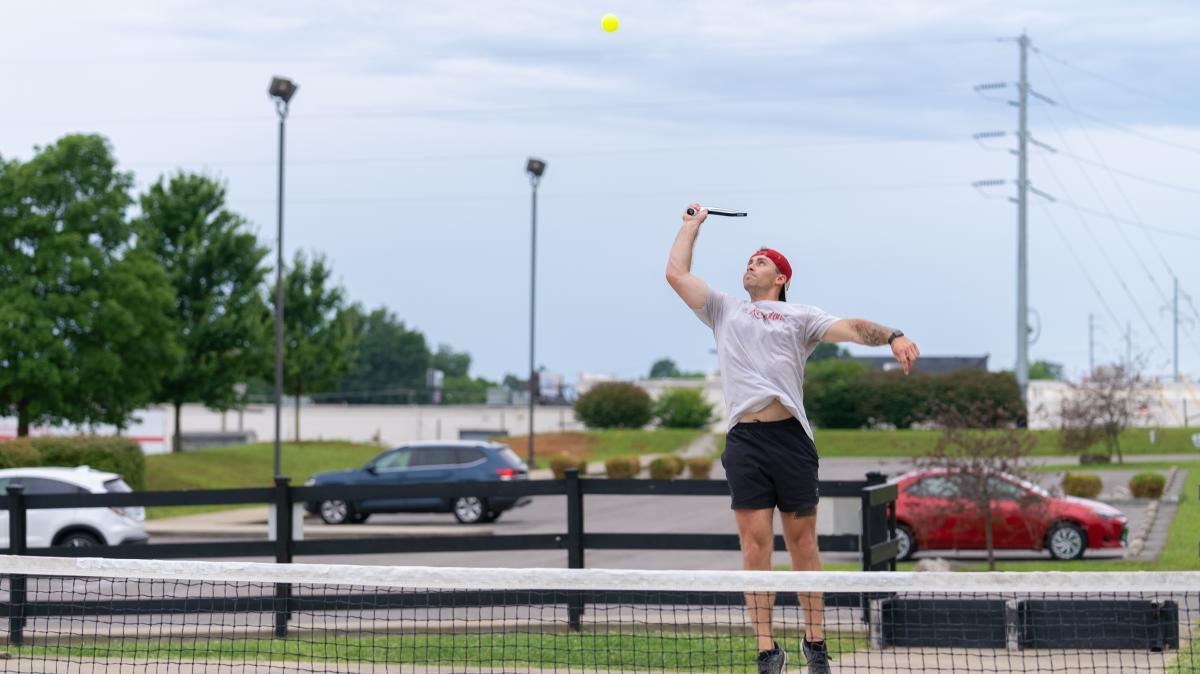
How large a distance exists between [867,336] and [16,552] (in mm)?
7218

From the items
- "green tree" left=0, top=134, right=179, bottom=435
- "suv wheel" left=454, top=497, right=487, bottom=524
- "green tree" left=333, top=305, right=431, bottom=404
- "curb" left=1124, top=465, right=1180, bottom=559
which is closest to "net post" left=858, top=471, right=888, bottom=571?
"curb" left=1124, top=465, right=1180, bottom=559

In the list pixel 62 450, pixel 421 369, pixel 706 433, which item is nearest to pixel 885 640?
pixel 62 450

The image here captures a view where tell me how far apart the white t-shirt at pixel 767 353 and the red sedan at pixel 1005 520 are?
43.1 feet

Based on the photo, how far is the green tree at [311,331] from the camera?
170ft

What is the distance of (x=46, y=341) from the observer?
1340 inches

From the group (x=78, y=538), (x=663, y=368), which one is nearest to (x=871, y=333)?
(x=78, y=538)

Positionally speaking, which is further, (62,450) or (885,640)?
(62,450)

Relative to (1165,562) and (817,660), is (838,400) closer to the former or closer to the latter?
(1165,562)

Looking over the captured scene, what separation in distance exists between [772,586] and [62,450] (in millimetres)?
26815

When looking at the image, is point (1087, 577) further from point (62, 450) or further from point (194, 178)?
point (194, 178)

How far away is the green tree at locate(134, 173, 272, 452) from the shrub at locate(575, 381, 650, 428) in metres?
26.8

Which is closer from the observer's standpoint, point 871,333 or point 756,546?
point 871,333

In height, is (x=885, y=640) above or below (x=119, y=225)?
below

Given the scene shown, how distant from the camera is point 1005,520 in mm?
20219
